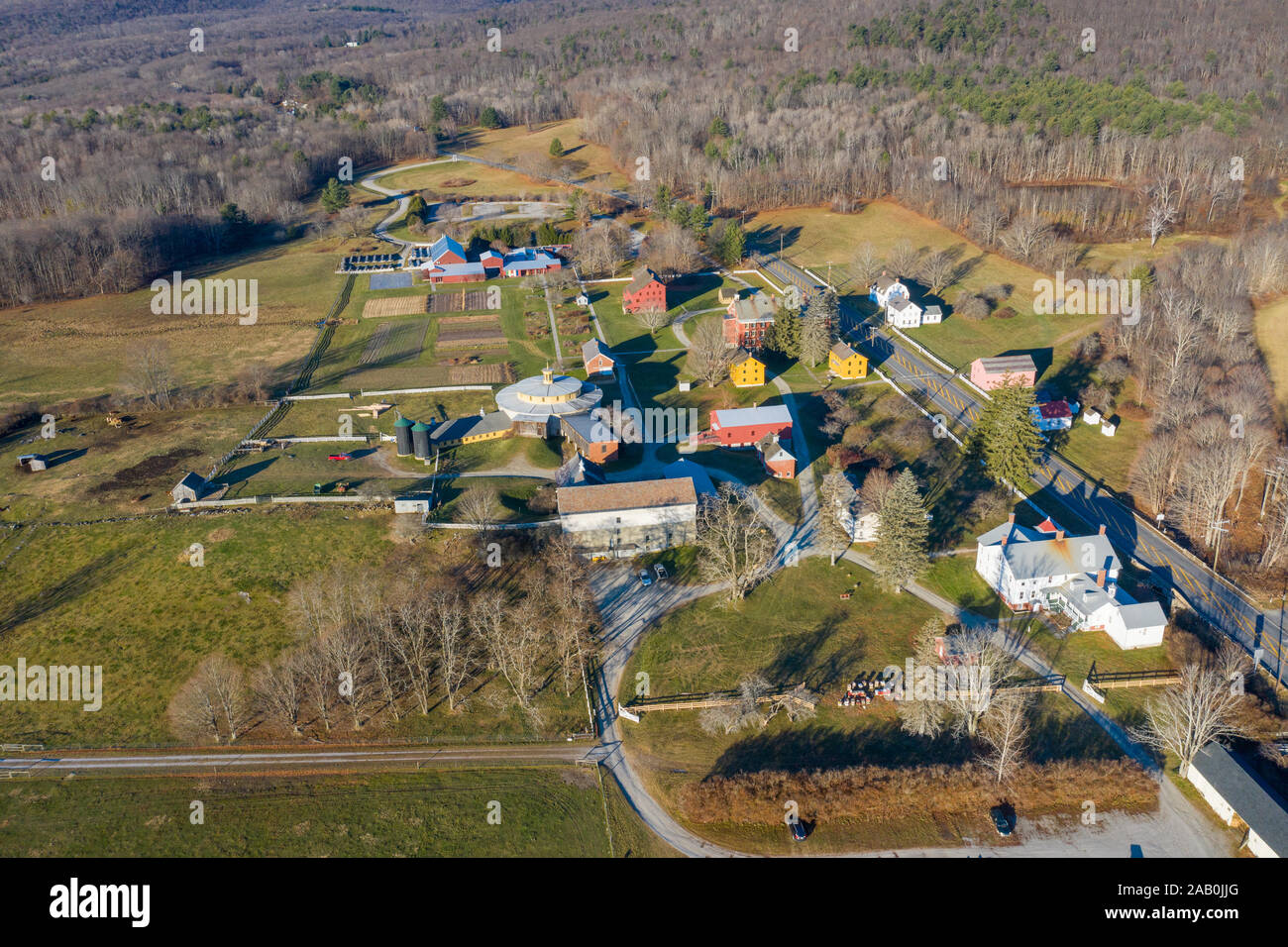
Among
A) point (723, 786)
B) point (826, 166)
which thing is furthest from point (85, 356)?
point (826, 166)

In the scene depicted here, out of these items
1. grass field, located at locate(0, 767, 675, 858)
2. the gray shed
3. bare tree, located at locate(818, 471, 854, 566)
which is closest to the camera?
grass field, located at locate(0, 767, 675, 858)

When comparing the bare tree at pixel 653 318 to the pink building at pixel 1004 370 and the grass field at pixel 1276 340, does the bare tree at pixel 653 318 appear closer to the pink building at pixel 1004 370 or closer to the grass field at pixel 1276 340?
the pink building at pixel 1004 370

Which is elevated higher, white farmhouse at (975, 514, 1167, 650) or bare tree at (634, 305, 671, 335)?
bare tree at (634, 305, 671, 335)

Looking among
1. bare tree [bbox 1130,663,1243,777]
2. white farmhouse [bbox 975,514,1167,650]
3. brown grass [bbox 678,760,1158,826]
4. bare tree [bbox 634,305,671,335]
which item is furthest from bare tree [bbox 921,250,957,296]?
brown grass [bbox 678,760,1158,826]

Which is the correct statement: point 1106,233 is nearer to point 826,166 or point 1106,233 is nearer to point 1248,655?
point 826,166

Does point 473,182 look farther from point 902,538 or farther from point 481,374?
point 902,538

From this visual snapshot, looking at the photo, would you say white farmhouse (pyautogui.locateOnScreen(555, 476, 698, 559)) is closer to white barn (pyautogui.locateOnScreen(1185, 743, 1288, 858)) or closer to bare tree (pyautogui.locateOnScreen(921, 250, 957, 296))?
white barn (pyautogui.locateOnScreen(1185, 743, 1288, 858))
